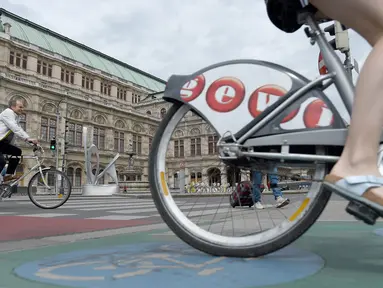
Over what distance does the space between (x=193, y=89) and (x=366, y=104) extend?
70cm

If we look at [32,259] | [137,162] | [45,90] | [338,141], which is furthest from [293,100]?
[137,162]

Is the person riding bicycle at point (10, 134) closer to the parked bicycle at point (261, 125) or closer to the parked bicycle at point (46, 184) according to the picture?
the parked bicycle at point (46, 184)

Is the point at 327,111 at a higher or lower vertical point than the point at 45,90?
lower

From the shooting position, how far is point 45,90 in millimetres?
35875

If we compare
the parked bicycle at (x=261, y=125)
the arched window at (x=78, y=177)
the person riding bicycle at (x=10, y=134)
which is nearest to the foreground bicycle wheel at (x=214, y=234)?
the parked bicycle at (x=261, y=125)

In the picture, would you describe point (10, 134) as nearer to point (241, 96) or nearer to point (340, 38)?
point (241, 96)

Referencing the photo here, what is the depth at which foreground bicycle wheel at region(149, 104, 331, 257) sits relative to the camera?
134 centimetres

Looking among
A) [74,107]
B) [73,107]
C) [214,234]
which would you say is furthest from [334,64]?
[74,107]

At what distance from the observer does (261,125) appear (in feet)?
4.65

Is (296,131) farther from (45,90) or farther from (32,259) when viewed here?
(45,90)

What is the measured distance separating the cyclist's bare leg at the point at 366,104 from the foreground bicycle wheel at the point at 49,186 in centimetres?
461

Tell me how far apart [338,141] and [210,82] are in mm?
594

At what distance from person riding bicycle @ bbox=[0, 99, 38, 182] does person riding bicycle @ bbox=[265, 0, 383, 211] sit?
414cm

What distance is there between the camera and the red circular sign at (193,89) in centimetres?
153
